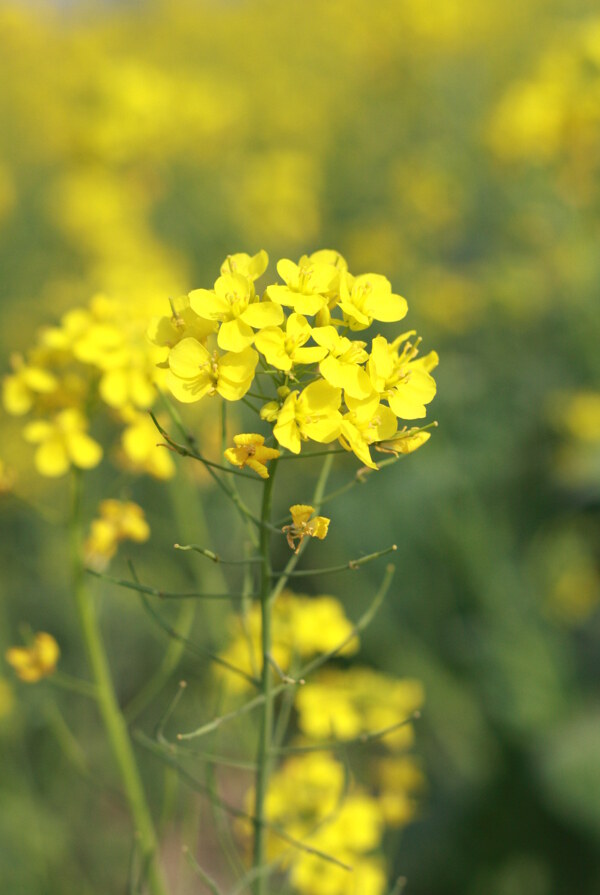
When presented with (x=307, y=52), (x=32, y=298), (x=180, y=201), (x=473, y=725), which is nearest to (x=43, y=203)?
(x=180, y=201)

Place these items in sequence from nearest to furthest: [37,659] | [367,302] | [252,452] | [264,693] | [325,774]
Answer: [252,452], [367,302], [264,693], [37,659], [325,774]

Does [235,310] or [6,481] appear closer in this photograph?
[235,310]

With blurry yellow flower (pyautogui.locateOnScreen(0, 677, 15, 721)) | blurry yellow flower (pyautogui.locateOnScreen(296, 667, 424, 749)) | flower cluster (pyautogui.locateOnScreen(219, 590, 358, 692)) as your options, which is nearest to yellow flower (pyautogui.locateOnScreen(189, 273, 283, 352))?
flower cluster (pyautogui.locateOnScreen(219, 590, 358, 692))

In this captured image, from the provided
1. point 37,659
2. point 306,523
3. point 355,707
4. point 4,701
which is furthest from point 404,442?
point 4,701

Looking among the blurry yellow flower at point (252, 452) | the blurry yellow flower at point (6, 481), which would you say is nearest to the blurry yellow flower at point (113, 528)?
the blurry yellow flower at point (6, 481)

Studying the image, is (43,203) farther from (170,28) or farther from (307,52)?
(170,28)

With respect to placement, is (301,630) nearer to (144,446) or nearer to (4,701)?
(144,446)
